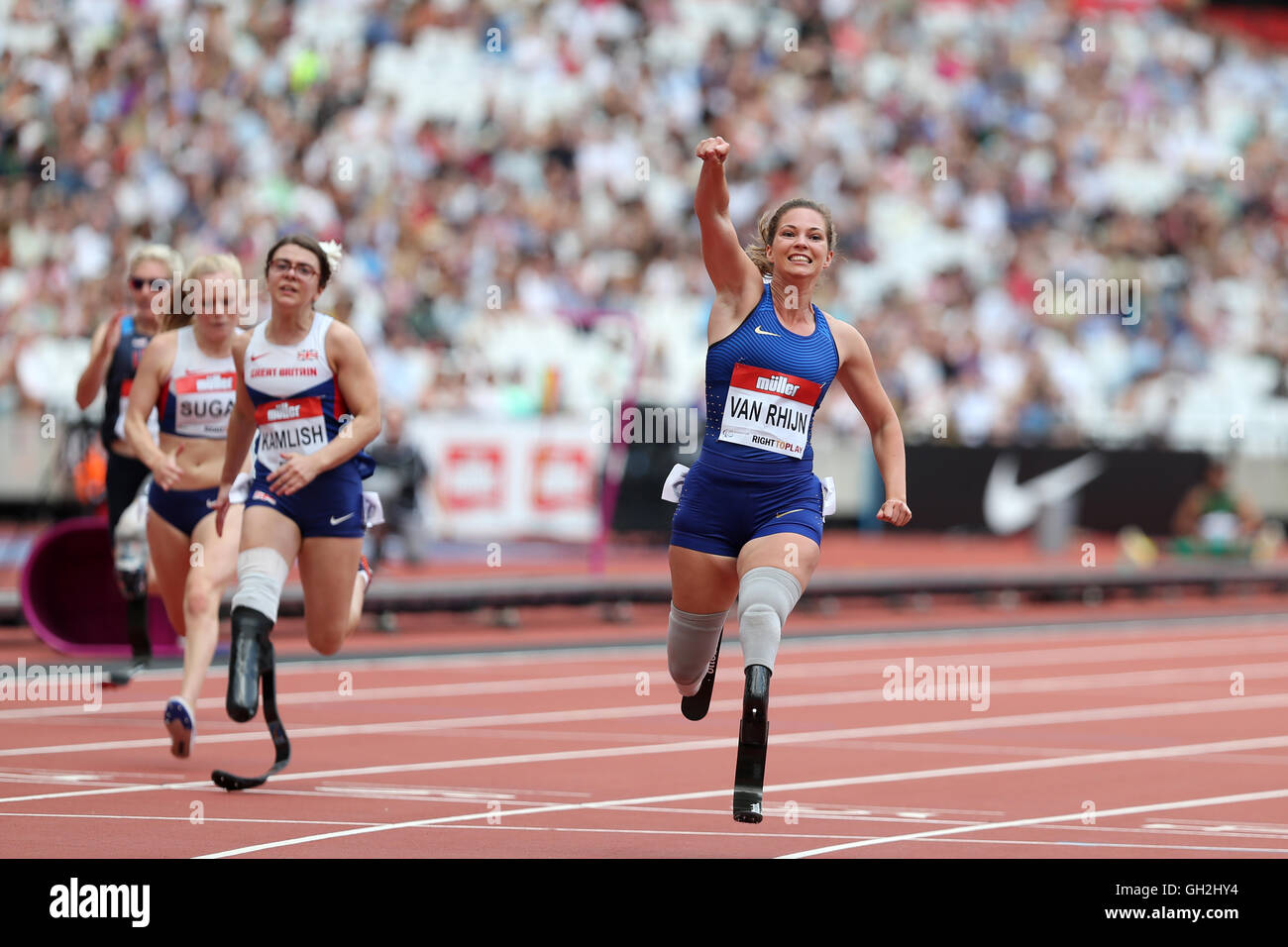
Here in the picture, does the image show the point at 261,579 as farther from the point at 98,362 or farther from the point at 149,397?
the point at 98,362

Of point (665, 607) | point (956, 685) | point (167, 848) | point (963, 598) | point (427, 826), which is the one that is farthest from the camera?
point (963, 598)

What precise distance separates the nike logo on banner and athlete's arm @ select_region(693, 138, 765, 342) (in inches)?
793

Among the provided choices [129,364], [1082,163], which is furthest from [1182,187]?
[129,364]

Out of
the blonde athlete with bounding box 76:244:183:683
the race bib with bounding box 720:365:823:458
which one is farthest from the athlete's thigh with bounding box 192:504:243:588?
the race bib with bounding box 720:365:823:458

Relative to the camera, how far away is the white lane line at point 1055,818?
25.4 ft

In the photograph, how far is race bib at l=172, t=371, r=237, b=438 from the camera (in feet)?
33.3

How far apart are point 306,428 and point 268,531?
1.63ft

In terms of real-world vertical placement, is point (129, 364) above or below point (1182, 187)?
below

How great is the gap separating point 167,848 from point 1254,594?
2053cm

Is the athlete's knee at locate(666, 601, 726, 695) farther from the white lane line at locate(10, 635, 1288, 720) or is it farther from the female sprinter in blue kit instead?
the white lane line at locate(10, 635, 1288, 720)

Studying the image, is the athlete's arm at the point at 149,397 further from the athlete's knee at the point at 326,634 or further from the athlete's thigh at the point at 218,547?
the athlete's knee at the point at 326,634

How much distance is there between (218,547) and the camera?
32.3 feet
